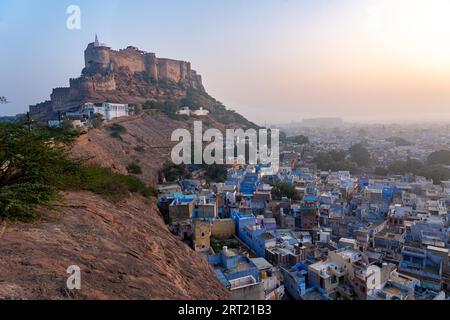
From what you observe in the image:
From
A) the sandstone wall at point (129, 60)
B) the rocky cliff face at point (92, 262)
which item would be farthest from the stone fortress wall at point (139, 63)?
the rocky cliff face at point (92, 262)

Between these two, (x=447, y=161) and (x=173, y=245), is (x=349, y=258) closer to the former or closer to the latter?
(x=173, y=245)

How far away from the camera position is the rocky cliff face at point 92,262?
226 cm

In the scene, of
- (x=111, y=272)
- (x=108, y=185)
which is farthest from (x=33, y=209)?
(x=108, y=185)

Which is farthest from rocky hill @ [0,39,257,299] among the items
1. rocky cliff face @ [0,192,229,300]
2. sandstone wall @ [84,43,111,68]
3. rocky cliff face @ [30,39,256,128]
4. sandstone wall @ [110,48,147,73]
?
sandstone wall @ [110,48,147,73]

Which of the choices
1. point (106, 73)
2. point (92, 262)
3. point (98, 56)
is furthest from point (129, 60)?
point (92, 262)

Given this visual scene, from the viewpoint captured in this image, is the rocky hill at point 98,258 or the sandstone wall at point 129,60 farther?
the sandstone wall at point 129,60

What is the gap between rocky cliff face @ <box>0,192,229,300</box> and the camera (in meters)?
2.26

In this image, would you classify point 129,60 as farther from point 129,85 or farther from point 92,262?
point 92,262

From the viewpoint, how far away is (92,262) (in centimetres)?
279
